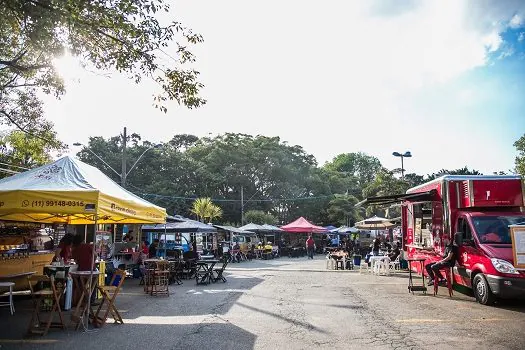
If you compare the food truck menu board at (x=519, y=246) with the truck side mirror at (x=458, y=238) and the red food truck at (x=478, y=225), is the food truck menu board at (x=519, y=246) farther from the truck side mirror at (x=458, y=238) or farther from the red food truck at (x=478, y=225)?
the truck side mirror at (x=458, y=238)

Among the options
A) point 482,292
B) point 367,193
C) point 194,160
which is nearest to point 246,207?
point 194,160

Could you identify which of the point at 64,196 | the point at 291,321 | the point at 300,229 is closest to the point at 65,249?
the point at 64,196

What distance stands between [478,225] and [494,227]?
1.16 ft

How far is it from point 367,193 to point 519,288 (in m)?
36.9

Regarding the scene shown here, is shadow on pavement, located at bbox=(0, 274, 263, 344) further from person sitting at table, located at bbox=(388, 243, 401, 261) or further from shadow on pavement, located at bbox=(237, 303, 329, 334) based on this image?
person sitting at table, located at bbox=(388, 243, 401, 261)

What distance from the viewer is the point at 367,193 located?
45.0 metres

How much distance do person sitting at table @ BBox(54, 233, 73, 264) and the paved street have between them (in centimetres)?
125

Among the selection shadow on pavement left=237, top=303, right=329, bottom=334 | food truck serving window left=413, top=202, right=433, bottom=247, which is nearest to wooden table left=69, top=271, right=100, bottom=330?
shadow on pavement left=237, top=303, right=329, bottom=334

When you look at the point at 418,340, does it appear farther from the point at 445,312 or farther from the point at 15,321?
the point at 15,321

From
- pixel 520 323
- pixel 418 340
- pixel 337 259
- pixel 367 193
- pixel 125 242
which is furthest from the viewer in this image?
pixel 367 193

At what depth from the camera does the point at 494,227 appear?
401 inches

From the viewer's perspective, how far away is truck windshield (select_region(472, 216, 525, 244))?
988cm

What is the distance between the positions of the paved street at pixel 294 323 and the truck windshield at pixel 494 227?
1451mm

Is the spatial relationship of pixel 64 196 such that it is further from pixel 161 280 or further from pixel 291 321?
pixel 161 280
